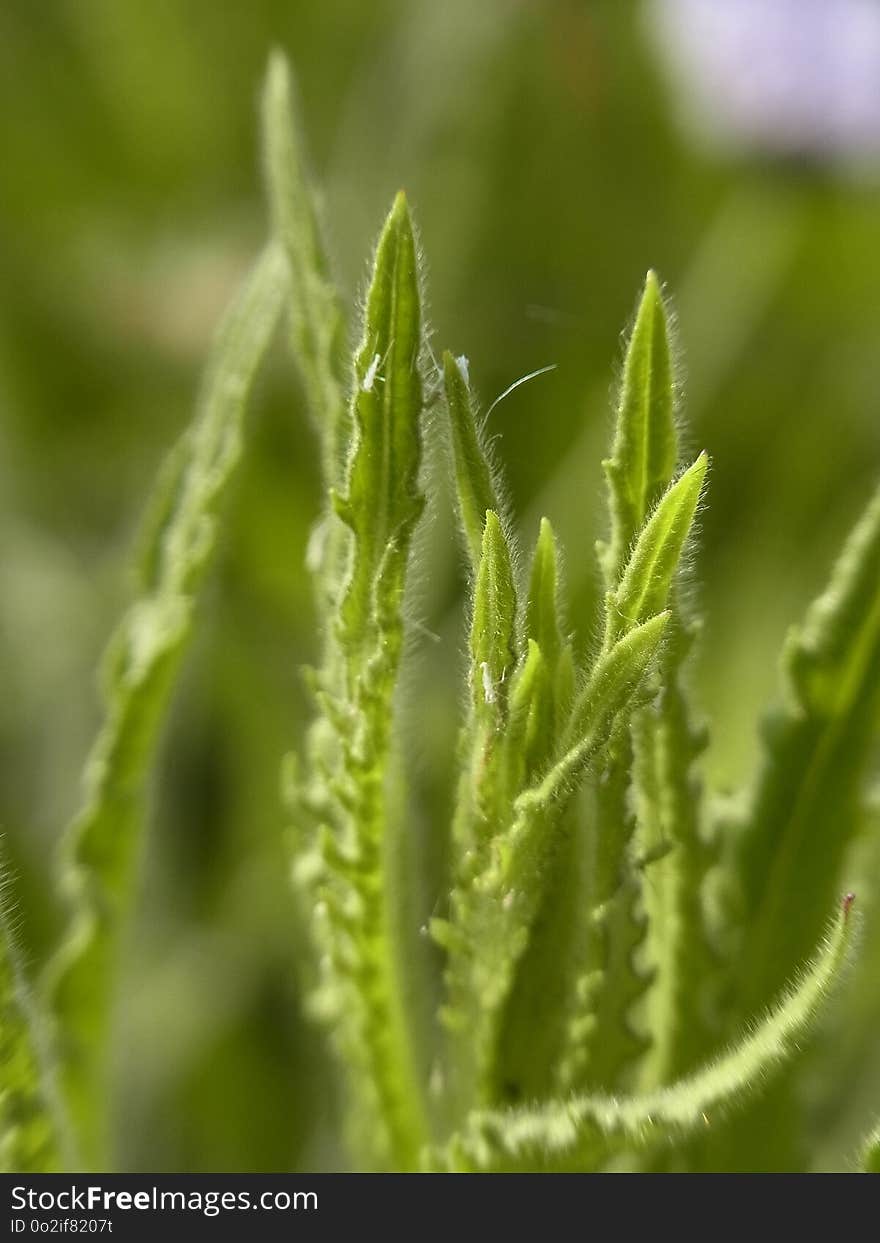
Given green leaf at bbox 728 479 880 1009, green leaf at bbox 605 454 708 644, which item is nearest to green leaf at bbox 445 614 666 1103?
green leaf at bbox 605 454 708 644

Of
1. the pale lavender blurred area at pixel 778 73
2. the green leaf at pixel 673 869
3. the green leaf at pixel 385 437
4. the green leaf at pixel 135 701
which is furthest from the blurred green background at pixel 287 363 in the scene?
the green leaf at pixel 385 437

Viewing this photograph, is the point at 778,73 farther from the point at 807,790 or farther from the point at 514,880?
the point at 514,880

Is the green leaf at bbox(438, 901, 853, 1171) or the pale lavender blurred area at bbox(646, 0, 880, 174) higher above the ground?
the pale lavender blurred area at bbox(646, 0, 880, 174)

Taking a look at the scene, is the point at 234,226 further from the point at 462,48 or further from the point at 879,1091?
the point at 879,1091

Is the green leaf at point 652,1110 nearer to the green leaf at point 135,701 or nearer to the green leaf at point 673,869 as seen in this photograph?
the green leaf at point 673,869

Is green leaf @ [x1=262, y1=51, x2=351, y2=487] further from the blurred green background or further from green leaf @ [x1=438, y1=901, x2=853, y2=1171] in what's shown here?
the blurred green background
